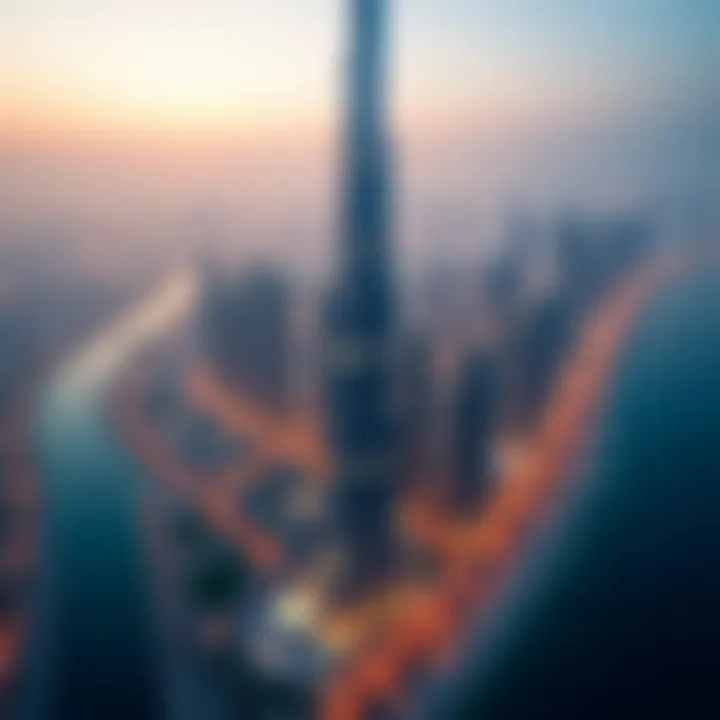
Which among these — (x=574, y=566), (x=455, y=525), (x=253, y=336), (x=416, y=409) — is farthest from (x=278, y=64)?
(x=574, y=566)

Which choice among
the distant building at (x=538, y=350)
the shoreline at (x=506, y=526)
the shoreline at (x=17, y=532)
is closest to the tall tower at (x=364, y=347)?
the shoreline at (x=506, y=526)

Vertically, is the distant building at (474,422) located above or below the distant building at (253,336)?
below

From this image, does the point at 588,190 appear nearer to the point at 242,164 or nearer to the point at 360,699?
the point at 242,164

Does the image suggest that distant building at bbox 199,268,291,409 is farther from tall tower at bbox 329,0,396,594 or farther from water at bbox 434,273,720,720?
water at bbox 434,273,720,720

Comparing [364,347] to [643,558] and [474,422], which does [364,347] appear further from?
[643,558]

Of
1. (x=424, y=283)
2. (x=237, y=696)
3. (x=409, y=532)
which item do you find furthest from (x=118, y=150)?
(x=237, y=696)

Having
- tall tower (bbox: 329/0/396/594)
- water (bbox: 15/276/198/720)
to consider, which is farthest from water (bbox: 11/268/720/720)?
tall tower (bbox: 329/0/396/594)

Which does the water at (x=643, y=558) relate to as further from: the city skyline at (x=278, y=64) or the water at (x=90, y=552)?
the water at (x=90, y=552)
